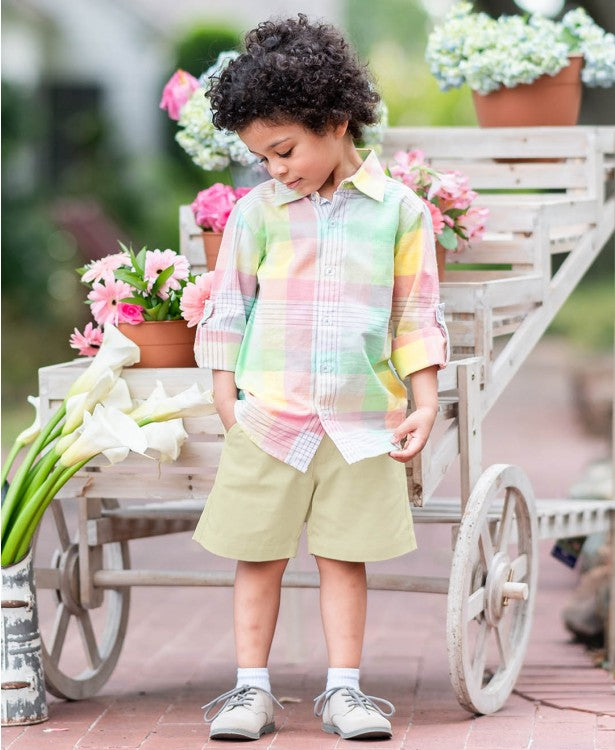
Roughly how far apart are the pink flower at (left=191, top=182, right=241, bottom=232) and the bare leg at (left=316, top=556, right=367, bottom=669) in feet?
3.66

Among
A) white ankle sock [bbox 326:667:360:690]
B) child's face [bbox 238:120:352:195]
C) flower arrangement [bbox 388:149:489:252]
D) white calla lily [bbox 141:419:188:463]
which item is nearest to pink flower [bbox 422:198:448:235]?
flower arrangement [bbox 388:149:489:252]

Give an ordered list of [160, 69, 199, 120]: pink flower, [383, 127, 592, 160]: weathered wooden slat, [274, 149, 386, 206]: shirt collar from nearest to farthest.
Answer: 1. [274, 149, 386, 206]: shirt collar
2. [160, 69, 199, 120]: pink flower
3. [383, 127, 592, 160]: weathered wooden slat

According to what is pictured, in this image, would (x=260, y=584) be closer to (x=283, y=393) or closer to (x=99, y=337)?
(x=283, y=393)

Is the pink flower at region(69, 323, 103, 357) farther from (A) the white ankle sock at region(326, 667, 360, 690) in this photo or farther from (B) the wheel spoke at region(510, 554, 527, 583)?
(B) the wheel spoke at region(510, 554, 527, 583)

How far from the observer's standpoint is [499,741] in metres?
3.15

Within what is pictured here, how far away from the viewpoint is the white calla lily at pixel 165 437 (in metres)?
3.25

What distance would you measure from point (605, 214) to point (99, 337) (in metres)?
1.80

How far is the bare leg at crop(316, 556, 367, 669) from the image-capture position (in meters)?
3.14

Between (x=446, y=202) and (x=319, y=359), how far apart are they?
35.4 inches

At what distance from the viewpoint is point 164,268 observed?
3.46 m

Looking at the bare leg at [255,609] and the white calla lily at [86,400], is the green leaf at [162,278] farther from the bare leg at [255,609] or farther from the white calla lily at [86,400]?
the bare leg at [255,609]

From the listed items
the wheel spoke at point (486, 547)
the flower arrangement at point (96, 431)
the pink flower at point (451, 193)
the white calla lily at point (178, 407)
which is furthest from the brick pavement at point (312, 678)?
the pink flower at point (451, 193)

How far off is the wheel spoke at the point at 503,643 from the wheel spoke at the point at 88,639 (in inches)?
44.7

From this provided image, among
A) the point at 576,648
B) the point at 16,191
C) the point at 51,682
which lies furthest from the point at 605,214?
the point at 16,191
